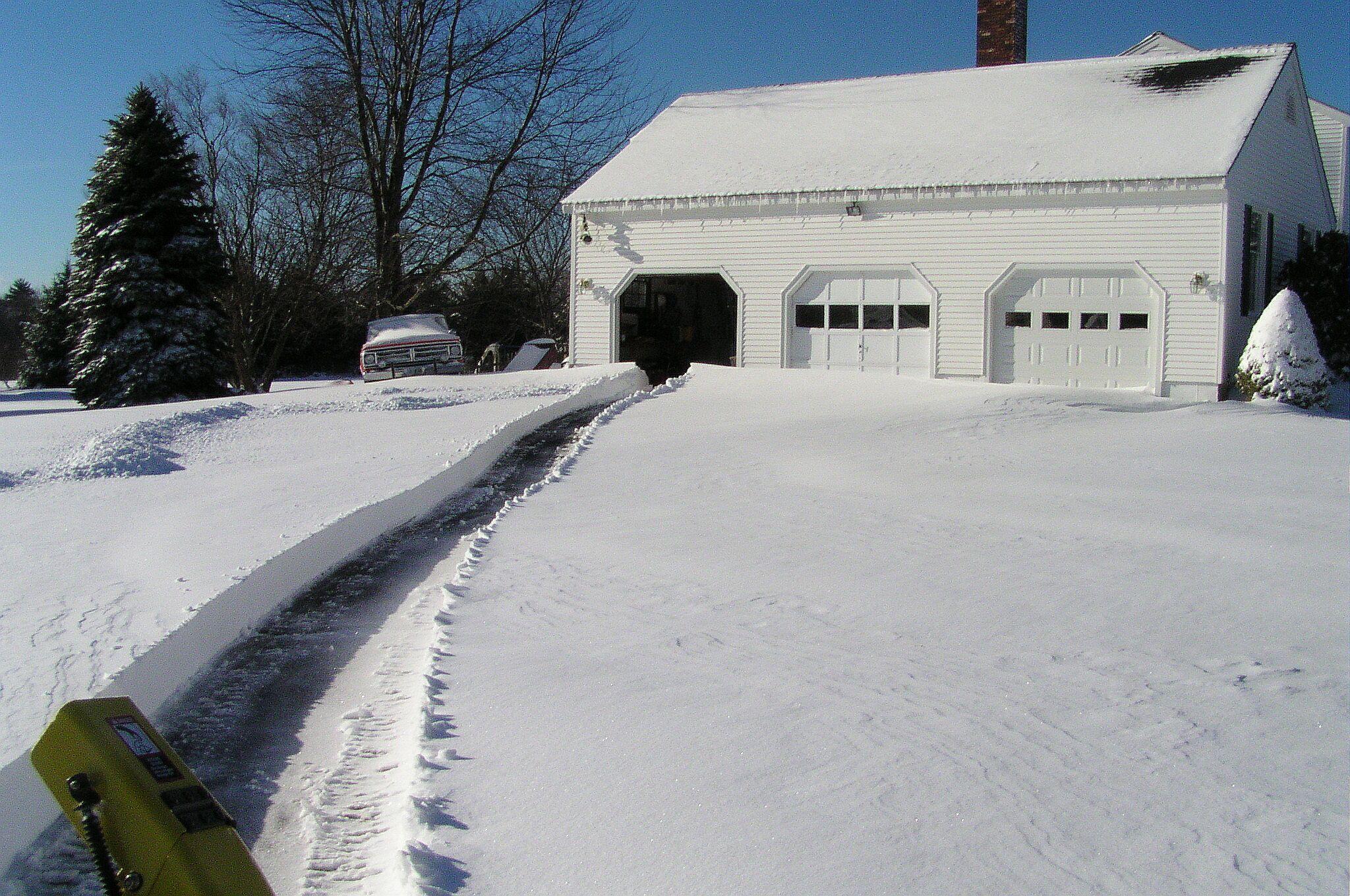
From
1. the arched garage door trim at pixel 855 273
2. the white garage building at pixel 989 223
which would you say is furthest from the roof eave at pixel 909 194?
the arched garage door trim at pixel 855 273

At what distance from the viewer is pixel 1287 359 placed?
1584 centimetres

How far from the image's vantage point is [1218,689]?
4.87 m

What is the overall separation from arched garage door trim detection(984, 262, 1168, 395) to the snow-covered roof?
1.33 metres

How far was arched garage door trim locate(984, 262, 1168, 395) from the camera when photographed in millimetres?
16734

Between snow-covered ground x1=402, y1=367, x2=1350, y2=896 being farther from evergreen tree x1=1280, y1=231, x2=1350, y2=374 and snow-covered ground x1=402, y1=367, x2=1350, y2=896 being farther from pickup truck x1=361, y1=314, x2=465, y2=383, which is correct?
pickup truck x1=361, y1=314, x2=465, y2=383

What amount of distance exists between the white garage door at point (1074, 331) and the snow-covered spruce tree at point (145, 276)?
55.5 ft

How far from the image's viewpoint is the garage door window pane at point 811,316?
19.2 m

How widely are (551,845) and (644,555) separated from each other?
4.06 metres

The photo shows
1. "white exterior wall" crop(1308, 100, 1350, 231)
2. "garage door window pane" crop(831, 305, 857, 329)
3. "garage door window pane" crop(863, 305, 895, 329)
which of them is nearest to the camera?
"garage door window pane" crop(863, 305, 895, 329)

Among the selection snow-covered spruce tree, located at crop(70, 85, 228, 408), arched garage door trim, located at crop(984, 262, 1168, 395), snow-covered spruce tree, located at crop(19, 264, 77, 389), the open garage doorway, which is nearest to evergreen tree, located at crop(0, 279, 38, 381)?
snow-covered spruce tree, located at crop(19, 264, 77, 389)

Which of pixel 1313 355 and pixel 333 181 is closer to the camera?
pixel 1313 355

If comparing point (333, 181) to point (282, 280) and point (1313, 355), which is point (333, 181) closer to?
point (282, 280)

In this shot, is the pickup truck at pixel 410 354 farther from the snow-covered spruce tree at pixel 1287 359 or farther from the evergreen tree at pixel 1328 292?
the evergreen tree at pixel 1328 292

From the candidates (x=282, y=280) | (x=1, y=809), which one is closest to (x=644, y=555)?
(x=1, y=809)
